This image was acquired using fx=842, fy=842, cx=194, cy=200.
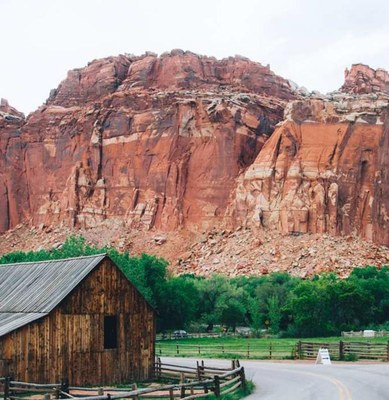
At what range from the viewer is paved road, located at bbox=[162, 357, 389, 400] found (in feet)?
82.6

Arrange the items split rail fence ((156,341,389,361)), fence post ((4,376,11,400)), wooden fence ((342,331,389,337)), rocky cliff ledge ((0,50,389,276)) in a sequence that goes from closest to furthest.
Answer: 1. fence post ((4,376,11,400))
2. split rail fence ((156,341,389,361))
3. wooden fence ((342,331,389,337))
4. rocky cliff ledge ((0,50,389,276))

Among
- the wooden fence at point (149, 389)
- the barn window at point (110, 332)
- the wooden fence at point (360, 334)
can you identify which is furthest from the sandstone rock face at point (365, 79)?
the wooden fence at point (149, 389)

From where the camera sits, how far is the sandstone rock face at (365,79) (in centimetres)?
16638

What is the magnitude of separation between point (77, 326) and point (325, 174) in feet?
316

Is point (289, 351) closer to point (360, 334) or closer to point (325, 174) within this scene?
point (360, 334)

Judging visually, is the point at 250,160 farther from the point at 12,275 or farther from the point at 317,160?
the point at 12,275

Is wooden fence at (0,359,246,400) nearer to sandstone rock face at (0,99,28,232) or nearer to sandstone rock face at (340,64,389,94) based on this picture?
sandstone rock face at (0,99,28,232)

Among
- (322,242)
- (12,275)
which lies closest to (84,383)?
(12,275)

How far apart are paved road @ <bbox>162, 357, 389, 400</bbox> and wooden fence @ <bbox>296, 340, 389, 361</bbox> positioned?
2588 mm

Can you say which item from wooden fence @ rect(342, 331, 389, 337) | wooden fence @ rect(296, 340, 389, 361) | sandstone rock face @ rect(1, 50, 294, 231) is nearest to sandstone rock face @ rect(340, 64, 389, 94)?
sandstone rock face @ rect(1, 50, 294, 231)

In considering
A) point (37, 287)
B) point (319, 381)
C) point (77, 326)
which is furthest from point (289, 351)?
point (77, 326)

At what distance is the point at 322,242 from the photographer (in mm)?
118000

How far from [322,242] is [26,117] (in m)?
71.0

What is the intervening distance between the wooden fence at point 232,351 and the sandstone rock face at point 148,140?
78.1 meters
